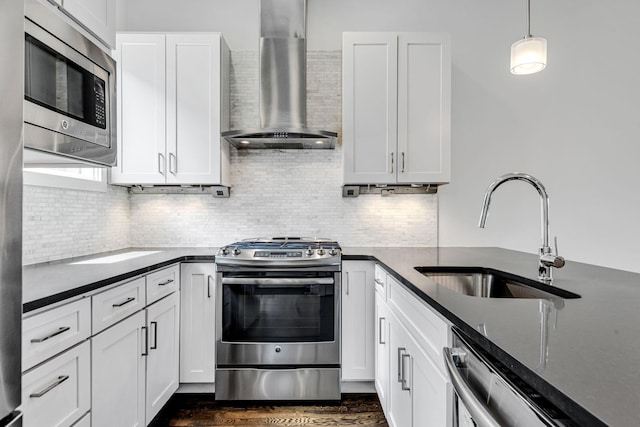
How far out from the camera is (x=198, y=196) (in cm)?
296

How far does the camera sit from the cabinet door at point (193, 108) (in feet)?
8.55

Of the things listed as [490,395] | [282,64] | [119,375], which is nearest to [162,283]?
[119,375]

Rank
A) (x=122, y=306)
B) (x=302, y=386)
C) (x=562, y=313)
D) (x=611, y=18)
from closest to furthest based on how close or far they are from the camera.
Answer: (x=562, y=313) < (x=122, y=306) < (x=302, y=386) < (x=611, y=18)

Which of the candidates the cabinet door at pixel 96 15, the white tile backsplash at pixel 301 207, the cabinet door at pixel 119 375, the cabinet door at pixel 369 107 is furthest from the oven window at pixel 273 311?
the cabinet door at pixel 96 15

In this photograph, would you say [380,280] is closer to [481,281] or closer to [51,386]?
[481,281]

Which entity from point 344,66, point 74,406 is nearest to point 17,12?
point 74,406

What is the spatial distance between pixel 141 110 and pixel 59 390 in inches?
76.1

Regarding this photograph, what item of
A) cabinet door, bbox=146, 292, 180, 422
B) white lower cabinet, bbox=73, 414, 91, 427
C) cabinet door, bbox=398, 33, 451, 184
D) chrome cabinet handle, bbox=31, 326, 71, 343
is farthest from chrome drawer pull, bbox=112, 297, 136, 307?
cabinet door, bbox=398, 33, 451, 184

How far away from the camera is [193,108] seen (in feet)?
8.59

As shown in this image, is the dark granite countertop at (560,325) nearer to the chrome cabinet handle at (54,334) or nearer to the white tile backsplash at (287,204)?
the chrome cabinet handle at (54,334)

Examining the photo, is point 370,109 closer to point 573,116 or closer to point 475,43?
point 475,43

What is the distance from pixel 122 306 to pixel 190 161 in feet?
4.02

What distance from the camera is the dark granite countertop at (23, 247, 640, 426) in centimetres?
55

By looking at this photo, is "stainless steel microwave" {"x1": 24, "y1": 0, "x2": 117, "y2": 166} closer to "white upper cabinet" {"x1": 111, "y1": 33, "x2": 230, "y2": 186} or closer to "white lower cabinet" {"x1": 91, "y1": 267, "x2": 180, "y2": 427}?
"white lower cabinet" {"x1": 91, "y1": 267, "x2": 180, "y2": 427}
